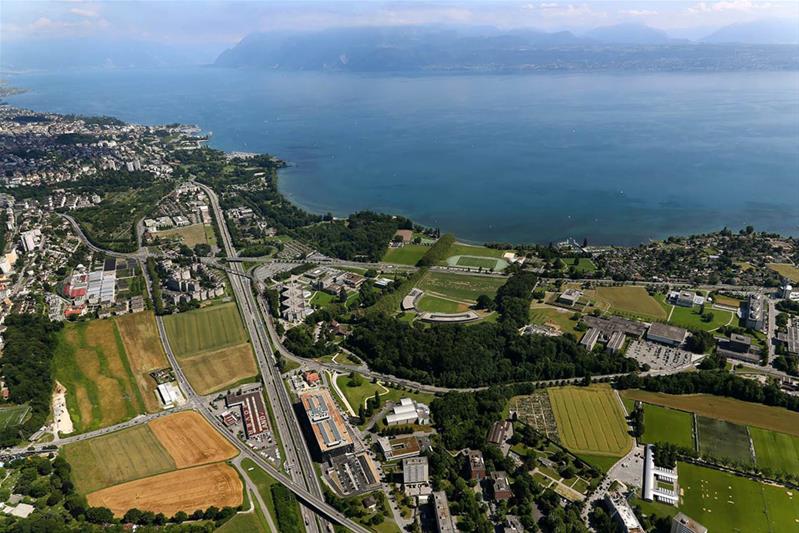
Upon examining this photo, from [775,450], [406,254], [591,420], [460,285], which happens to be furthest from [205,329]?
[775,450]

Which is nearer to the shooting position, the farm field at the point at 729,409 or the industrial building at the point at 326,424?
the industrial building at the point at 326,424

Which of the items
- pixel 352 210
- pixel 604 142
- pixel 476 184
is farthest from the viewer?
pixel 604 142

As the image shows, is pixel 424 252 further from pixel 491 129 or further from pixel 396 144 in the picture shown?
pixel 491 129

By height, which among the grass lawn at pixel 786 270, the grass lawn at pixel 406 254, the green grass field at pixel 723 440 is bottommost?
the green grass field at pixel 723 440

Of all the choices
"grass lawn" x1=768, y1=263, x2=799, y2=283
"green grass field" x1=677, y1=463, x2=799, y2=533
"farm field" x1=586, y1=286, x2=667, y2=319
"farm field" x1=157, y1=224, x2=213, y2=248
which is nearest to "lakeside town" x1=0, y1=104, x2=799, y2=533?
"green grass field" x1=677, y1=463, x2=799, y2=533

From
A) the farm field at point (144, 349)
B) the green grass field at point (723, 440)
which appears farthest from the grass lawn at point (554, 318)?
the farm field at point (144, 349)

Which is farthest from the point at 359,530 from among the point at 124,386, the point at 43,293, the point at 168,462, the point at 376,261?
the point at 43,293

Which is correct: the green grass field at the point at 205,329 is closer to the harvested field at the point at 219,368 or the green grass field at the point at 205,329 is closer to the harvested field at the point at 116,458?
the harvested field at the point at 219,368
